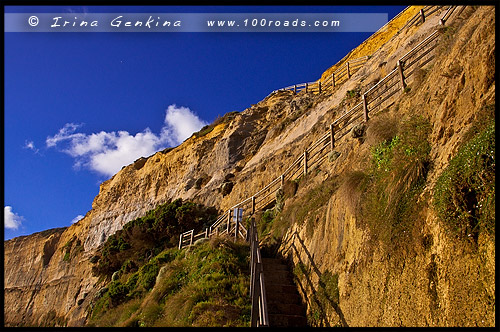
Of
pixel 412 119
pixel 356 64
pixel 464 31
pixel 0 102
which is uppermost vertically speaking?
pixel 356 64

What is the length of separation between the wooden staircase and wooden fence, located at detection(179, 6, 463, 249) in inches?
187

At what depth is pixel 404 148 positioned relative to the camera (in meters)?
8.17

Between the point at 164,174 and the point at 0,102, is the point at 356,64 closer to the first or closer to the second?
the point at 164,174

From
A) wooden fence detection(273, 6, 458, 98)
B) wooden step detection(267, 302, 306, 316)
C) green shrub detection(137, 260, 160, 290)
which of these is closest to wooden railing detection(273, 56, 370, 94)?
wooden fence detection(273, 6, 458, 98)

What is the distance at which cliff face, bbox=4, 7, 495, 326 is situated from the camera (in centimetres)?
673

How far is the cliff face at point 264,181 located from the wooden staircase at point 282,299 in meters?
1.04

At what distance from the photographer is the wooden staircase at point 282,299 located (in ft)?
28.7

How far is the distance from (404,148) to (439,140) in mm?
973

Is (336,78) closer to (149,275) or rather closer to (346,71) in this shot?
(346,71)

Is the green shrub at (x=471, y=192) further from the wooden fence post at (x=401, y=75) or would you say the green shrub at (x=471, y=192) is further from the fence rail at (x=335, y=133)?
the wooden fence post at (x=401, y=75)

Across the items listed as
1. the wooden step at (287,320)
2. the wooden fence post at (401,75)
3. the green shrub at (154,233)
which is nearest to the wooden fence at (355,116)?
the wooden fence post at (401,75)

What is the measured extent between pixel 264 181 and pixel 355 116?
8039 millimetres

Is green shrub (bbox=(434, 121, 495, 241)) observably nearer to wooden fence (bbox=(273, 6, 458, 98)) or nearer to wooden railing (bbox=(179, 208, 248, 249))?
wooden railing (bbox=(179, 208, 248, 249))

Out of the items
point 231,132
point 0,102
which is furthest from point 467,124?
point 231,132
